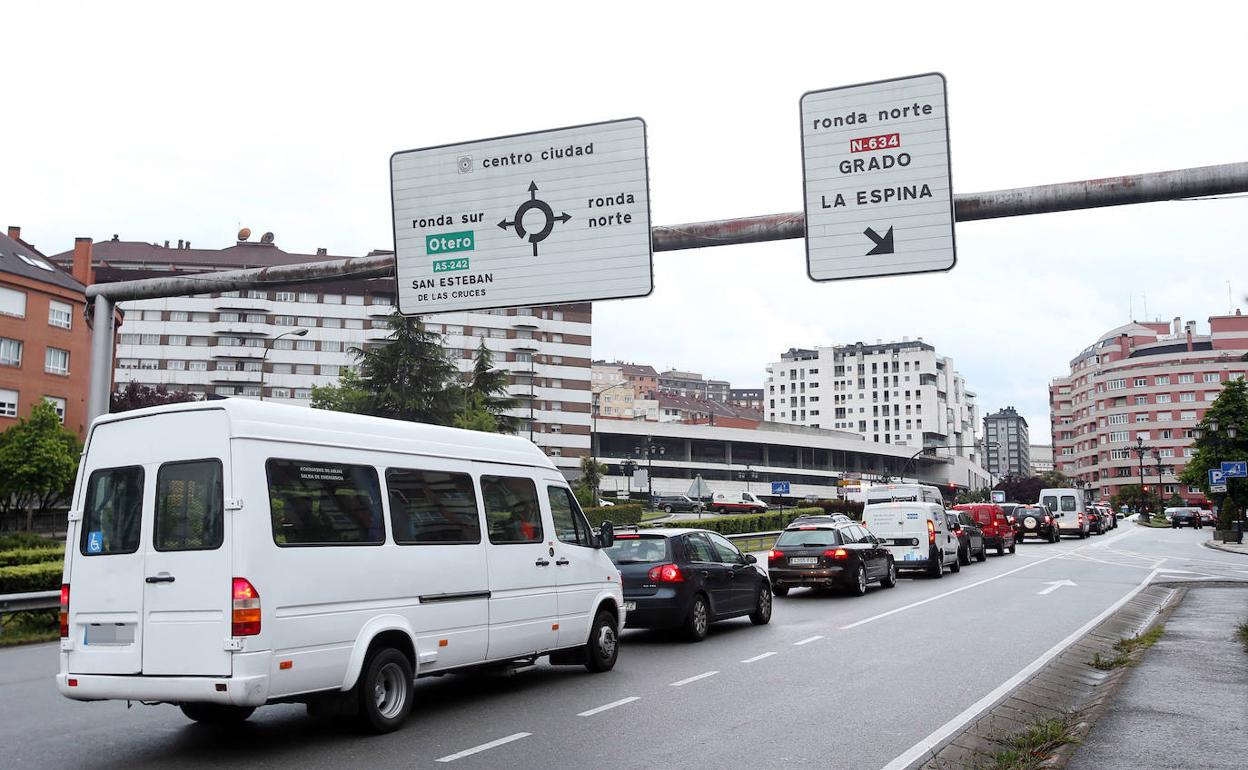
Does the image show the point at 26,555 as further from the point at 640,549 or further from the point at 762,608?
the point at 762,608

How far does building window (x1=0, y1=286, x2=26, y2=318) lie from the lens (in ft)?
184

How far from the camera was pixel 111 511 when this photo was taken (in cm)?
820

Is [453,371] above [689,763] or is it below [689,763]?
above

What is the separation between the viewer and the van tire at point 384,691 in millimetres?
8320

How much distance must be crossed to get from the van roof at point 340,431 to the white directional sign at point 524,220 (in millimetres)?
1595

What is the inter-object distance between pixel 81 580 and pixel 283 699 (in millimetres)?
1860

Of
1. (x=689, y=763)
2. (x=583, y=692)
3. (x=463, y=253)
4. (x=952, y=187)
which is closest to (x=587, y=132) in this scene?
(x=463, y=253)

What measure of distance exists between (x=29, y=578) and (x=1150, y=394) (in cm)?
15937

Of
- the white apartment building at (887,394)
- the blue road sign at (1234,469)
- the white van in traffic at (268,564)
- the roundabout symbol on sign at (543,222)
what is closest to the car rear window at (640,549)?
the roundabout symbol on sign at (543,222)

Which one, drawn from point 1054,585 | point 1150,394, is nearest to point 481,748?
point 1054,585

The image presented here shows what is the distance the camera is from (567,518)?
1137 centimetres

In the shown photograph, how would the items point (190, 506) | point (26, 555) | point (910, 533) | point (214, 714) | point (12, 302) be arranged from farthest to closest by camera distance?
point (12, 302) → point (910, 533) → point (26, 555) → point (214, 714) → point (190, 506)

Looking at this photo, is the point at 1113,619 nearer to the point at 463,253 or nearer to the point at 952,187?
the point at 952,187

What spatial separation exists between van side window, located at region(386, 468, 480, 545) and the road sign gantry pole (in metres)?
3.05
